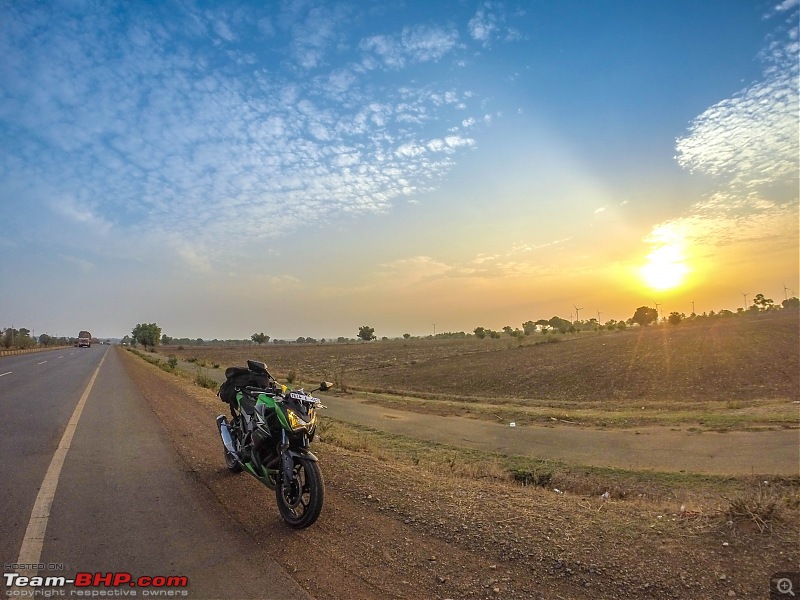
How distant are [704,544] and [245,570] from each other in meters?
4.04

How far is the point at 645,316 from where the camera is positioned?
117m

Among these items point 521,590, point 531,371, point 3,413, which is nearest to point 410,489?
point 521,590

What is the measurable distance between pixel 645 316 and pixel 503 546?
417 ft

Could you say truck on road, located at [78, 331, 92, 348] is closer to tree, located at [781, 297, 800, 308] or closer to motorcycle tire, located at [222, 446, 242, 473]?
motorcycle tire, located at [222, 446, 242, 473]

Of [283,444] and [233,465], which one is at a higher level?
[283,444]

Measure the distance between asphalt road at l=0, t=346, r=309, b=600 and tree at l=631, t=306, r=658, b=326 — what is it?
124m

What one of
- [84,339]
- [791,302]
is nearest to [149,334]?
[84,339]

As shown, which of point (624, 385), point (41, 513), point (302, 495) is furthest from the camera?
point (624, 385)

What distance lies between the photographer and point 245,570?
12.9ft

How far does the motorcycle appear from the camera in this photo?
4.77m

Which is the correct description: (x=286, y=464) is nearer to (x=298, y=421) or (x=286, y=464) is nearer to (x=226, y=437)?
(x=298, y=421)

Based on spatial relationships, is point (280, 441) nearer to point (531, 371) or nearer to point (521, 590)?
point (521, 590)

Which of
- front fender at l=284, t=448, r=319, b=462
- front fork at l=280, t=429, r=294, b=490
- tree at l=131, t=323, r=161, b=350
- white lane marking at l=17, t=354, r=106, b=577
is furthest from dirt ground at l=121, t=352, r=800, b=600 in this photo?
tree at l=131, t=323, r=161, b=350

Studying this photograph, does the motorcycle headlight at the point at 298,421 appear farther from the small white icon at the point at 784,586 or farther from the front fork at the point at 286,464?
the small white icon at the point at 784,586
